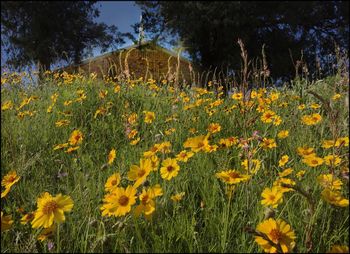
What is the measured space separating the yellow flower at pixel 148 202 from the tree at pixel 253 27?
12.5 meters

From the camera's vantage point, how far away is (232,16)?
43.9 ft

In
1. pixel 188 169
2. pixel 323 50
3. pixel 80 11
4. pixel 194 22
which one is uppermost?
pixel 80 11

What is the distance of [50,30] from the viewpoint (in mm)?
16656

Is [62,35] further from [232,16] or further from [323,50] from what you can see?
[323,50]

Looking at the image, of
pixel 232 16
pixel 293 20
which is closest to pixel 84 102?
pixel 232 16

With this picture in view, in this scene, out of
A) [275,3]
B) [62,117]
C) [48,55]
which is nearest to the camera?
[62,117]

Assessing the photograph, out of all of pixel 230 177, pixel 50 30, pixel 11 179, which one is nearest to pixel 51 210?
pixel 11 179

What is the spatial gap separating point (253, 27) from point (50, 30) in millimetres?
8192

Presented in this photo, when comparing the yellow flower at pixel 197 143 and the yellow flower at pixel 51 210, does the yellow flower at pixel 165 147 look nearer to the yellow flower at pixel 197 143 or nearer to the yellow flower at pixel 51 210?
the yellow flower at pixel 197 143

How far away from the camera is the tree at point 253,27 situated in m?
13.6

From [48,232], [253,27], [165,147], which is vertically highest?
[253,27]

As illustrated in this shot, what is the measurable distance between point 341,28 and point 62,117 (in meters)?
13.7

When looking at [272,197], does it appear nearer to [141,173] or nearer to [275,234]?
[275,234]

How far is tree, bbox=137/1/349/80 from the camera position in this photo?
537 inches
